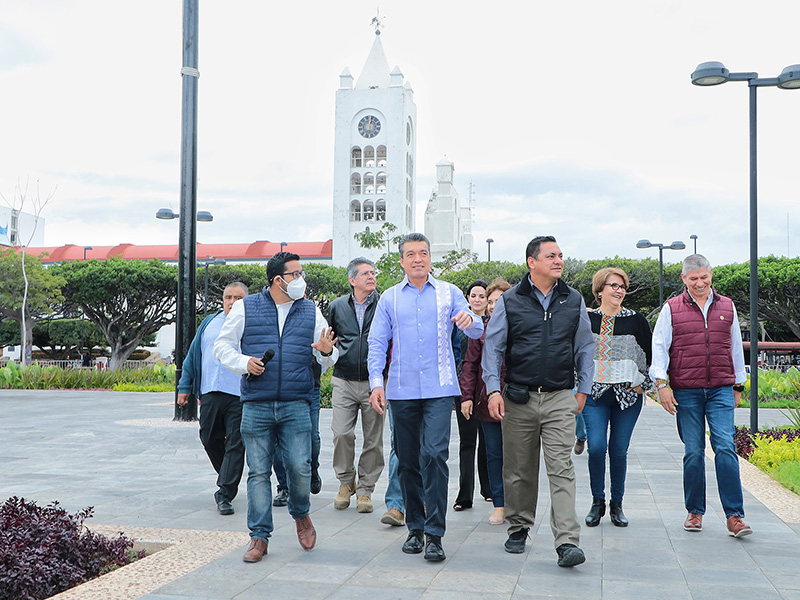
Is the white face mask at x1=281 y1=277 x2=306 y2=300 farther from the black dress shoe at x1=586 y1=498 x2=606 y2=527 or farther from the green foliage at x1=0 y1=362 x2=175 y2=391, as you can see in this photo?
the green foliage at x1=0 y1=362 x2=175 y2=391

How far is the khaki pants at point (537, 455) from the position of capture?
4770mm

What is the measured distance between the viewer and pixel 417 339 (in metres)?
5.12

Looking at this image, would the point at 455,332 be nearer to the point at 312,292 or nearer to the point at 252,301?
the point at 252,301

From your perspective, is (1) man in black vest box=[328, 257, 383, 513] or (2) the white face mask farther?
(1) man in black vest box=[328, 257, 383, 513]

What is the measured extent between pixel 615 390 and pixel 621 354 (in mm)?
276

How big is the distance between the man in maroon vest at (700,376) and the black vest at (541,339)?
0.95 metres

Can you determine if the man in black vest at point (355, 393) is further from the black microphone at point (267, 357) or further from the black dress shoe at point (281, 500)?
the black microphone at point (267, 357)

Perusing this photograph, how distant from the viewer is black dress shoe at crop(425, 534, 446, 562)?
4680 mm

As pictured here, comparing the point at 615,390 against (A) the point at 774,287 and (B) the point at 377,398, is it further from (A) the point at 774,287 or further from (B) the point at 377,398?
(A) the point at 774,287

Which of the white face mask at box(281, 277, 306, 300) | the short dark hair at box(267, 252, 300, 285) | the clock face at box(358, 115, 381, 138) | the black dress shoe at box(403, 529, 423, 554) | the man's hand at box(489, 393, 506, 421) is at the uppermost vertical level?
the clock face at box(358, 115, 381, 138)

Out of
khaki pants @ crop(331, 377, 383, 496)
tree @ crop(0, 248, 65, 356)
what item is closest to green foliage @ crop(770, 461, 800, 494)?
khaki pants @ crop(331, 377, 383, 496)

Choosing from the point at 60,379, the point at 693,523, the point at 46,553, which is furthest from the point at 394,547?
the point at 60,379

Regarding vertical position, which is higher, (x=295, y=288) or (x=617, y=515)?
(x=295, y=288)

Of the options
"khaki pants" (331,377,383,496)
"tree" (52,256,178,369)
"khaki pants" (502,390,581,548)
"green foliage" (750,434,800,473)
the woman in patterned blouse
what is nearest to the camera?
"khaki pants" (502,390,581,548)
